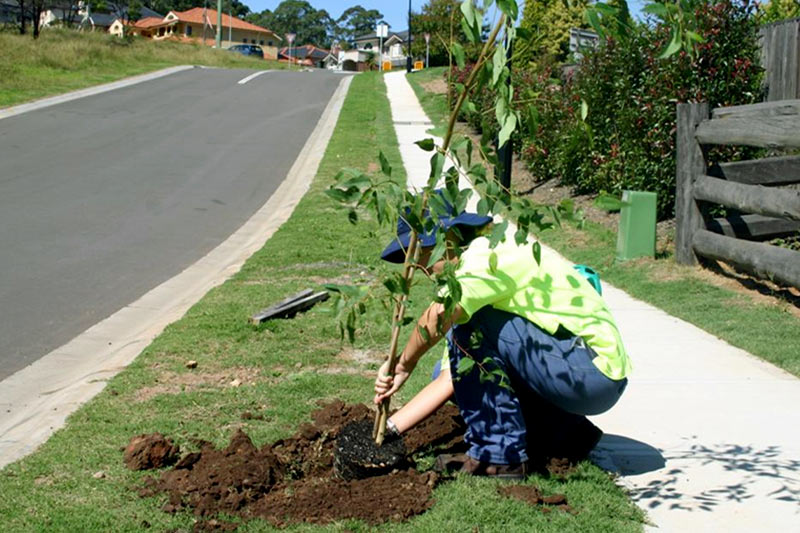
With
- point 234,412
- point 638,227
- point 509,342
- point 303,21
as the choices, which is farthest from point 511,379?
point 303,21

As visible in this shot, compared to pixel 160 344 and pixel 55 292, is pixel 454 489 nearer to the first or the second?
pixel 160 344

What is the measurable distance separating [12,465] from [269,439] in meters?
1.17

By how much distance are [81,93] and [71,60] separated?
23.3 ft

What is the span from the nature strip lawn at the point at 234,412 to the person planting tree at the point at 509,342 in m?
0.21

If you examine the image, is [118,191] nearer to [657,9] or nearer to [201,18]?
[657,9]

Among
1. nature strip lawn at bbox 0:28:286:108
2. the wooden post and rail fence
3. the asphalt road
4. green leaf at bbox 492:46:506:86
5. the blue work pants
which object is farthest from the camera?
nature strip lawn at bbox 0:28:286:108

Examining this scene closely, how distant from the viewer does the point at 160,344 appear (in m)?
6.48

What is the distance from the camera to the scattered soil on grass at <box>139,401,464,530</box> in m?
3.77

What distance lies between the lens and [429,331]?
3.88 metres

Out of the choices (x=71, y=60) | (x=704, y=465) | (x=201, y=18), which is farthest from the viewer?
(x=201, y=18)

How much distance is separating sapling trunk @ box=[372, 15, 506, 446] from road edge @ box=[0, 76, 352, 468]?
175 centimetres

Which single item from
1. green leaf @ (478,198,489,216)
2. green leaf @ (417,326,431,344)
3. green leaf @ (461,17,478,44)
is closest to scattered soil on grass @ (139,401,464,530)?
green leaf @ (417,326,431,344)

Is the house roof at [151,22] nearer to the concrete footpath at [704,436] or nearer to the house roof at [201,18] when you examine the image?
the house roof at [201,18]

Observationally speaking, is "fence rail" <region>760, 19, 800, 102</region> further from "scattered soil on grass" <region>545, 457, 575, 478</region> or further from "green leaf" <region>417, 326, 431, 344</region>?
"green leaf" <region>417, 326, 431, 344</region>
